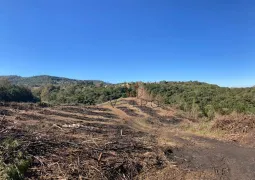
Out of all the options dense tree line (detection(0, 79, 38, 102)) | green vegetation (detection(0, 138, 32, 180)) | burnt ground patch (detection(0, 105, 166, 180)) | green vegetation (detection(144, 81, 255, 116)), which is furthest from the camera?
dense tree line (detection(0, 79, 38, 102))

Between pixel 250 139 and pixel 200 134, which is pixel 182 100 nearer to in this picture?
pixel 200 134

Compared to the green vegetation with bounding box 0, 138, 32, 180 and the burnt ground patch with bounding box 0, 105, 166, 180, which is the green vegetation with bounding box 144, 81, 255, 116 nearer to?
the burnt ground patch with bounding box 0, 105, 166, 180

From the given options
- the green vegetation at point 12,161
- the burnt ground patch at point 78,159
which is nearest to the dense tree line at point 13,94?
the burnt ground patch at point 78,159

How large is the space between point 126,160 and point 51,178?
7.98 ft

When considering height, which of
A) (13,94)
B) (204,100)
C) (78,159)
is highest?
(13,94)

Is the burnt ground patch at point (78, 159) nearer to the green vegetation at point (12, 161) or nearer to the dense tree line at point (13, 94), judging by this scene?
the green vegetation at point (12, 161)

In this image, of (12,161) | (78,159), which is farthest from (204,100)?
(12,161)

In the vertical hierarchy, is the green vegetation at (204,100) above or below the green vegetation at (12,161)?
above

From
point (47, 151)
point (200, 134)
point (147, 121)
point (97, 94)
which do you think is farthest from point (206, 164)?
point (97, 94)

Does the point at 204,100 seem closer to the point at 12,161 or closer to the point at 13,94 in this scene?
the point at 12,161

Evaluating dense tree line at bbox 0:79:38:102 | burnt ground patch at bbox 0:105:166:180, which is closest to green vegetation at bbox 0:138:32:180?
burnt ground patch at bbox 0:105:166:180

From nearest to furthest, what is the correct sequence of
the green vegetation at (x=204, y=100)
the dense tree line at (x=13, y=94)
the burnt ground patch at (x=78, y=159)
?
the burnt ground patch at (x=78, y=159) < the green vegetation at (x=204, y=100) < the dense tree line at (x=13, y=94)

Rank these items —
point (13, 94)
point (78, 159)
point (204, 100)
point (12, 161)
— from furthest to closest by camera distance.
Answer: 1. point (13, 94)
2. point (204, 100)
3. point (78, 159)
4. point (12, 161)

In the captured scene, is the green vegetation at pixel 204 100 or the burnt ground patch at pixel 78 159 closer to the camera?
the burnt ground patch at pixel 78 159
